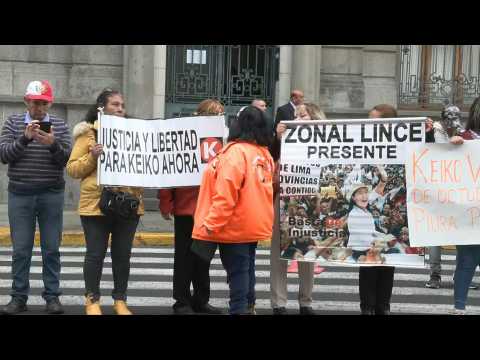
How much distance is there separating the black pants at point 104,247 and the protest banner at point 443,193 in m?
2.30

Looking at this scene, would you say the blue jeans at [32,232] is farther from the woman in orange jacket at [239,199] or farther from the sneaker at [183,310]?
the woman in orange jacket at [239,199]

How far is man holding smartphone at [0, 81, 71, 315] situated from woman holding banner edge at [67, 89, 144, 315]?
0.84 ft

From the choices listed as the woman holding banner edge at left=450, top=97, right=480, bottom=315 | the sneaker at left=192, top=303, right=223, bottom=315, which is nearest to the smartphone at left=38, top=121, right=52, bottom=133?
the sneaker at left=192, top=303, right=223, bottom=315

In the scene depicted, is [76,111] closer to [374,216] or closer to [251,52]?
[251,52]

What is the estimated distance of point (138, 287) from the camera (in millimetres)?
9492

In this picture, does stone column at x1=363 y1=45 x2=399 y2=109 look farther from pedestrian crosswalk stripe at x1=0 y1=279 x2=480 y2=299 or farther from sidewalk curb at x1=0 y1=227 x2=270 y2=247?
pedestrian crosswalk stripe at x1=0 y1=279 x2=480 y2=299

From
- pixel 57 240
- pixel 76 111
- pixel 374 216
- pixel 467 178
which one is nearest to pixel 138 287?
pixel 57 240

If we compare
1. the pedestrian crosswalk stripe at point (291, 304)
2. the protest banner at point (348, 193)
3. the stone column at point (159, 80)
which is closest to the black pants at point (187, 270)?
the pedestrian crosswalk stripe at point (291, 304)

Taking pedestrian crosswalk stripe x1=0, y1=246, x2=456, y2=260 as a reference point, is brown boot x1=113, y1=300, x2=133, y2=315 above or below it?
above

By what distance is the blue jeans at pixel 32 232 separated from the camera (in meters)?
7.57

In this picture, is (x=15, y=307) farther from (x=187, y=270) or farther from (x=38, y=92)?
(x=38, y=92)

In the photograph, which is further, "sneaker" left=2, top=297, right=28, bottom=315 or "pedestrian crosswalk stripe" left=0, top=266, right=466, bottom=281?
"pedestrian crosswalk stripe" left=0, top=266, right=466, bottom=281

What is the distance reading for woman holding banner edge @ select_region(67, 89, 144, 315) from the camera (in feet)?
23.8
